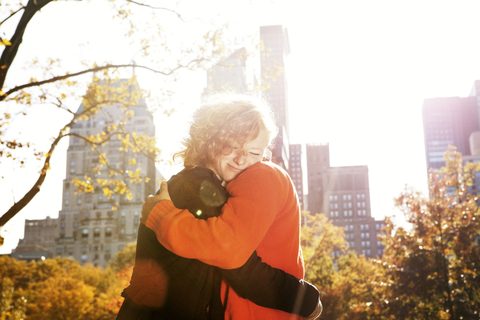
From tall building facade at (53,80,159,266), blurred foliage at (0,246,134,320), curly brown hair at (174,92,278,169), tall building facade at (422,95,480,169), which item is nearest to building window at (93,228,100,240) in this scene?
tall building facade at (53,80,159,266)

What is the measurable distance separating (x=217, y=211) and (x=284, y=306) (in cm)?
56

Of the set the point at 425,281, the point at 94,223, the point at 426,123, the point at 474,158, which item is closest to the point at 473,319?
the point at 425,281

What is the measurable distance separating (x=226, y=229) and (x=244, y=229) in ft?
0.26

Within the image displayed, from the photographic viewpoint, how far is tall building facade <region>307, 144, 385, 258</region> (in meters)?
120

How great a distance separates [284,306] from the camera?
75.7 inches

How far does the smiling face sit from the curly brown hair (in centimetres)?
3

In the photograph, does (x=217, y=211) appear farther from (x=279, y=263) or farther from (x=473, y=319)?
(x=473, y=319)

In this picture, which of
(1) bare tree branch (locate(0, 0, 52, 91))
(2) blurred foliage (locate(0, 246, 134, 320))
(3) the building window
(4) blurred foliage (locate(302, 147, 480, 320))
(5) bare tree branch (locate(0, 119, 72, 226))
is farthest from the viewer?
(3) the building window

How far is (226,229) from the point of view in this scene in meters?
1.75

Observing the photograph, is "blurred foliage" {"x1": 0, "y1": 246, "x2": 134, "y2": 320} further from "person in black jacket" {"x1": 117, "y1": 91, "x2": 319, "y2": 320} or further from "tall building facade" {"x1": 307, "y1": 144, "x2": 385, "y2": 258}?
"tall building facade" {"x1": 307, "y1": 144, "x2": 385, "y2": 258}

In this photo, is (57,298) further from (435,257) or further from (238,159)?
(238,159)

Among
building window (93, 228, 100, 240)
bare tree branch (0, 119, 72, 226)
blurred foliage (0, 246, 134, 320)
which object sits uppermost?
bare tree branch (0, 119, 72, 226)

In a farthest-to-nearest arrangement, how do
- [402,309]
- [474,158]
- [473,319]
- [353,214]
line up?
1. [353,214]
2. [474,158]
3. [402,309]
4. [473,319]

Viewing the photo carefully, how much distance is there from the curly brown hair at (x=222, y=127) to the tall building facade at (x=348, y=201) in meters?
124
